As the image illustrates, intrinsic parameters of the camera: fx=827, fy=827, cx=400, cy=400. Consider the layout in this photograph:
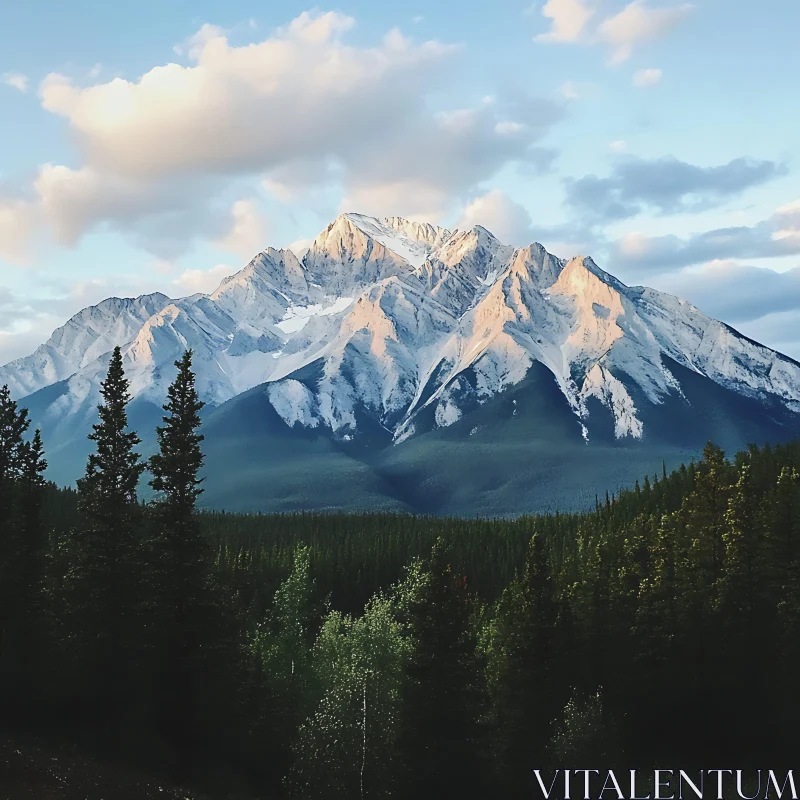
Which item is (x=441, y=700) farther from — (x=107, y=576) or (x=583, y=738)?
(x=107, y=576)

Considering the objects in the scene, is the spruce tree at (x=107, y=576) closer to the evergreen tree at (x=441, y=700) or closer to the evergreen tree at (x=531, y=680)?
the evergreen tree at (x=441, y=700)

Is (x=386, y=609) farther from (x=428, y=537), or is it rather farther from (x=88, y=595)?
(x=428, y=537)

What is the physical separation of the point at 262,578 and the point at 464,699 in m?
91.0

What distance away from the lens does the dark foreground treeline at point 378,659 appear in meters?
46.6

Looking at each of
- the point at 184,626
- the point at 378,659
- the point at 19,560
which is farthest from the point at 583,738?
the point at 19,560

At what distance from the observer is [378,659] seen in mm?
57375

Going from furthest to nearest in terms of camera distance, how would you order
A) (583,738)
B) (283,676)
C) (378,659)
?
(283,676) → (378,659) → (583,738)

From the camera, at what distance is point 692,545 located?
64.9 meters

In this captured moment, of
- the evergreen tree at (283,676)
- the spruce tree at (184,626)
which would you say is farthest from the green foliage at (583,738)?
the spruce tree at (184,626)

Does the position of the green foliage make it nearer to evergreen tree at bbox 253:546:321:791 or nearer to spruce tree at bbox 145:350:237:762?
evergreen tree at bbox 253:546:321:791

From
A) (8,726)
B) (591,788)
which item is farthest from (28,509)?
(591,788)

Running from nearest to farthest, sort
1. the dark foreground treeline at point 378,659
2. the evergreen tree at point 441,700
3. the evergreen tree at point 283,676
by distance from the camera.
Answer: the evergreen tree at point 441,700 → the dark foreground treeline at point 378,659 → the evergreen tree at point 283,676

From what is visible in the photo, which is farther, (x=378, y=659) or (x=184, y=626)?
(x=378, y=659)

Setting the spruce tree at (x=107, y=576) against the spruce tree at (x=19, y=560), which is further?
the spruce tree at (x=107, y=576)
